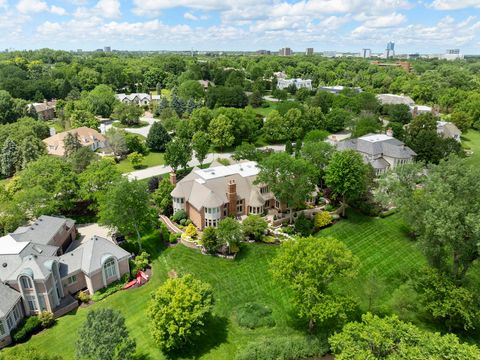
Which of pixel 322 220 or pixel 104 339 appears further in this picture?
pixel 322 220

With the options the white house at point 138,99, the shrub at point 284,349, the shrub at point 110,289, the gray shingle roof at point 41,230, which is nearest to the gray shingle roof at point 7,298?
the shrub at point 110,289

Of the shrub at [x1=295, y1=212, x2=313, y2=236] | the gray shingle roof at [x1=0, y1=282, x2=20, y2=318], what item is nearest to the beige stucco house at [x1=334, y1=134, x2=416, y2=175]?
the shrub at [x1=295, y1=212, x2=313, y2=236]

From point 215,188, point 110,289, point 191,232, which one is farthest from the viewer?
point 215,188

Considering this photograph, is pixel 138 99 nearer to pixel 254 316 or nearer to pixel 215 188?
pixel 215 188

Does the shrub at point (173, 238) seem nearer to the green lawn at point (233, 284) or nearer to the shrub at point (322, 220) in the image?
the green lawn at point (233, 284)

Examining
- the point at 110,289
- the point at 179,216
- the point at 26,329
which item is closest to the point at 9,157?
the point at 179,216
